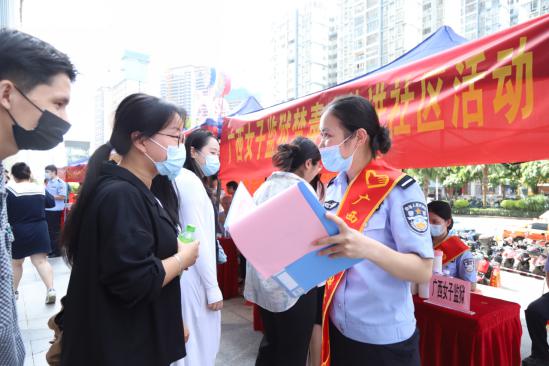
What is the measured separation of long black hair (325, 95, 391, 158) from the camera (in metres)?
1.31

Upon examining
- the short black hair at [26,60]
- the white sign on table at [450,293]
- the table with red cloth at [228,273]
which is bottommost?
the table with red cloth at [228,273]

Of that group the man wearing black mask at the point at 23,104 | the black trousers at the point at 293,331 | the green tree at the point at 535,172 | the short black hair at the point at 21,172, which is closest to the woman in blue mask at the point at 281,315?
the black trousers at the point at 293,331

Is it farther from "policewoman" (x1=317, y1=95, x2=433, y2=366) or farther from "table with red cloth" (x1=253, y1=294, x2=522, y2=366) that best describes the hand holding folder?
"table with red cloth" (x1=253, y1=294, x2=522, y2=366)

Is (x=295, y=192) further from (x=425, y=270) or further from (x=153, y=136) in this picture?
(x=153, y=136)

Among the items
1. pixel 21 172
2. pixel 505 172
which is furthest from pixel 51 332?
pixel 505 172

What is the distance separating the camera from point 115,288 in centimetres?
103

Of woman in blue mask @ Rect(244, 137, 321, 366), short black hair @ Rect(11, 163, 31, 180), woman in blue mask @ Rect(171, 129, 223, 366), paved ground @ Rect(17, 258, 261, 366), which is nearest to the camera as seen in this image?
woman in blue mask @ Rect(171, 129, 223, 366)

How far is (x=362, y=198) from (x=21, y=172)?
423cm

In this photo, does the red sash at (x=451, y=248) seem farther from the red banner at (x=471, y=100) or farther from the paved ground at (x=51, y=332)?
the paved ground at (x=51, y=332)

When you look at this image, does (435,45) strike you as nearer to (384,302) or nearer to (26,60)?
(384,302)

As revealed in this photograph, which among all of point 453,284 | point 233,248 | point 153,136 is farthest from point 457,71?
point 233,248

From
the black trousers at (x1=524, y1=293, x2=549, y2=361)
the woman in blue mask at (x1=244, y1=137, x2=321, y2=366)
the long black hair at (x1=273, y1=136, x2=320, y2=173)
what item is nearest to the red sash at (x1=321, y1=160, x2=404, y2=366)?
the woman in blue mask at (x1=244, y1=137, x2=321, y2=366)

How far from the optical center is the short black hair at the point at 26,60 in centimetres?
90

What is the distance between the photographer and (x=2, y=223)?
38.9 inches
